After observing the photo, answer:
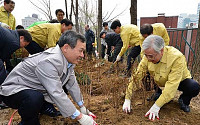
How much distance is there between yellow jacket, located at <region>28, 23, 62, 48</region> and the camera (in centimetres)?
298

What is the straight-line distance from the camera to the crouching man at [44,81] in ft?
4.45

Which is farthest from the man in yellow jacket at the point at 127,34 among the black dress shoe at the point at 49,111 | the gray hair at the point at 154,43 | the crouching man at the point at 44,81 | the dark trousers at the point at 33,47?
the crouching man at the point at 44,81

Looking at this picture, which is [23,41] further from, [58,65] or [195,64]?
[195,64]

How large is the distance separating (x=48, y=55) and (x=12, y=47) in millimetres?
964

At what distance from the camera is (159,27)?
10.0 feet

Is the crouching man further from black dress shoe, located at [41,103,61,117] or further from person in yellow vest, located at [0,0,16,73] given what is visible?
person in yellow vest, located at [0,0,16,73]

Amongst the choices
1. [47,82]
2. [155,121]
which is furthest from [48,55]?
[155,121]

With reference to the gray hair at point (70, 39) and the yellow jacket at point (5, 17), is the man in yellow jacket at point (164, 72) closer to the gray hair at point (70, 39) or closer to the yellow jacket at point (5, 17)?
the gray hair at point (70, 39)

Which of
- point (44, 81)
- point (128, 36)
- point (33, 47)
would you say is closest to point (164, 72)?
point (44, 81)

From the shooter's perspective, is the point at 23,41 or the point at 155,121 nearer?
the point at 155,121

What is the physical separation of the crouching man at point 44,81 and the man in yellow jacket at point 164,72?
752mm

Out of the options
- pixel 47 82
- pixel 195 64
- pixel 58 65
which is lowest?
pixel 195 64

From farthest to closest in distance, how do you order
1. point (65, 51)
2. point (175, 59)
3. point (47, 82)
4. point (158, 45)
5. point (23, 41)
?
point (23, 41), point (175, 59), point (158, 45), point (65, 51), point (47, 82)

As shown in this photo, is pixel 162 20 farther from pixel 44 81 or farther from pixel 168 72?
pixel 44 81
